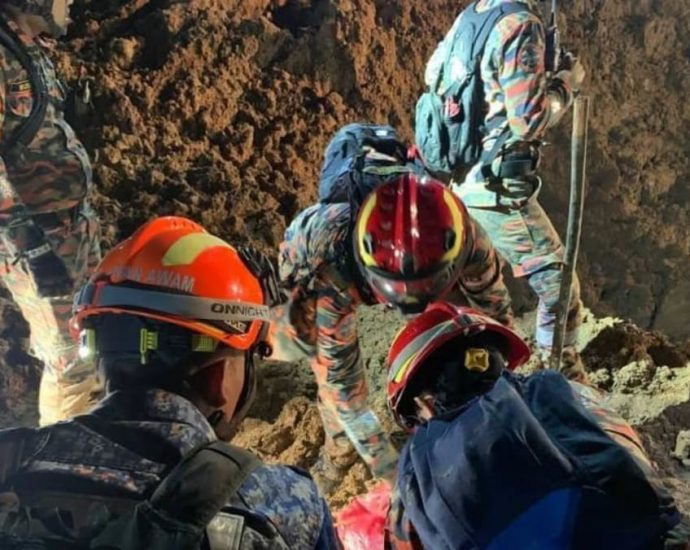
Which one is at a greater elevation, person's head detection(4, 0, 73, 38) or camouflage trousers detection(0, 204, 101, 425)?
person's head detection(4, 0, 73, 38)

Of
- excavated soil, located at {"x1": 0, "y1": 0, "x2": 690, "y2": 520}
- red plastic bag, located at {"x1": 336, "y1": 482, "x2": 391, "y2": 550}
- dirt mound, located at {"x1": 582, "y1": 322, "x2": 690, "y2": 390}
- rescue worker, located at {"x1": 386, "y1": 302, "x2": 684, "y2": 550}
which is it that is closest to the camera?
rescue worker, located at {"x1": 386, "y1": 302, "x2": 684, "y2": 550}

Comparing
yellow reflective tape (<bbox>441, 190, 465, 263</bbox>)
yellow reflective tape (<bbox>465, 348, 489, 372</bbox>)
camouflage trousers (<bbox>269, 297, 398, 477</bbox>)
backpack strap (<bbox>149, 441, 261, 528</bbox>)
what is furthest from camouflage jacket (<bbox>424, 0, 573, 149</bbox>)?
backpack strap (<bbox>149, 441, 261, 528</bbox>)

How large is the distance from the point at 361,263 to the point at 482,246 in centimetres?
30

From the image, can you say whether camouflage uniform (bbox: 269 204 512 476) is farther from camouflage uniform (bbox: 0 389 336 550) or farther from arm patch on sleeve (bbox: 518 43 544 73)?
camouflage uniform (bbox: 0 389 336 550)

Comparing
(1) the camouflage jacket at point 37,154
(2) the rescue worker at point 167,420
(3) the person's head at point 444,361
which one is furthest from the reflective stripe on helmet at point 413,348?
(1) the camouflage jacket at point 37,154

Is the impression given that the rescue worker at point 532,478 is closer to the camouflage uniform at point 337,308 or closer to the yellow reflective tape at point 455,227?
the yellow reflective tape at point 455,227

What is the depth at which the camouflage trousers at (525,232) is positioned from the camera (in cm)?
200

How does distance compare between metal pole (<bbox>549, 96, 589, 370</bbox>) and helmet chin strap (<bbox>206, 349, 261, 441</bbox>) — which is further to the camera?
metal pole (<bbox>549, 96, 589, 370</bbox>)

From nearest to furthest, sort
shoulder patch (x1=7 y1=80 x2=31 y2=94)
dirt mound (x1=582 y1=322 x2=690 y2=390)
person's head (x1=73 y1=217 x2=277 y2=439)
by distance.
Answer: person's head (x1=73 y1=217 x2=277 y2=439) < shoulder patch (x1=7 y1=80 x2=31 y2=94) < dirt mound (x1=582 y1=322 x2=690 y2=390)

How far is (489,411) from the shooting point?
2.85 ft

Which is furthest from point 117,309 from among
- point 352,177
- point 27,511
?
point 352,177

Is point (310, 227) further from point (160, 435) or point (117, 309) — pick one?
point (160, 435)

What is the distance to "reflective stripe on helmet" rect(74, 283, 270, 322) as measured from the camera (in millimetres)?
1153

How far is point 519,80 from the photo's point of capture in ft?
6.23
